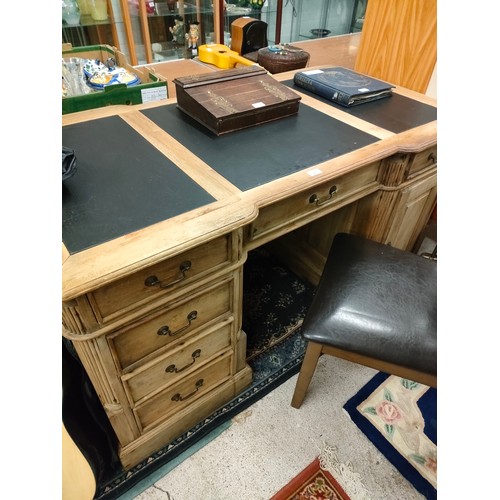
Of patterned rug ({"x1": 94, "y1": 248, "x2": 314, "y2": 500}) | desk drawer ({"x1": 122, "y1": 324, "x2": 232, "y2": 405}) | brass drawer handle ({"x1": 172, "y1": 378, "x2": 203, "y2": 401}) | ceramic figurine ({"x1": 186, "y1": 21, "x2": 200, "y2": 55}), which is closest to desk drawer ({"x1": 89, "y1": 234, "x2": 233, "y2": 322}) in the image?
desk drawer ({"x1": 122, "y1": 324, "x2": 232, "y2": 405})

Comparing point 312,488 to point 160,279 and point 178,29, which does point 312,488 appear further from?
point 178,29

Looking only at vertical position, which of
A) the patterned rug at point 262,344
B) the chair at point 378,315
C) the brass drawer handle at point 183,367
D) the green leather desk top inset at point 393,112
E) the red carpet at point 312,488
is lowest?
the red carpet at point 312,488

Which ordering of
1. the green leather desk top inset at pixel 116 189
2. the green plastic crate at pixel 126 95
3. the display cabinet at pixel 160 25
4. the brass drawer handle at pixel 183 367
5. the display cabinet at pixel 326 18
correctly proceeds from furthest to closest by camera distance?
1. the display cabinet at pixel 326 18
2. the display cabinet at pixel 160 25
3. the green plastic crate at pixel 126 95
4. the brass drawer handle at pixel 183 367
5. the green leather desk top inset at pixel 116 189

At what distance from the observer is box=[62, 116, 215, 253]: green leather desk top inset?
747 mm

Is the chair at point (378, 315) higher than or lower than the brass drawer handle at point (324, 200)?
lower

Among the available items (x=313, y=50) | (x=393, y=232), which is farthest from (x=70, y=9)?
(x=393, y=232)

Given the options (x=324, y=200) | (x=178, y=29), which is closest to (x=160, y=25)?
(x=178, y=29)

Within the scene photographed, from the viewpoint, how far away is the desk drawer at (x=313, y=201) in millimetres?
987

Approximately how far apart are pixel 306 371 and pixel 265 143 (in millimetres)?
736

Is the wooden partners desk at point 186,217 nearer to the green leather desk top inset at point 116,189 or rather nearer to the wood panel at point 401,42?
the green leather desk top inset at point 116,189

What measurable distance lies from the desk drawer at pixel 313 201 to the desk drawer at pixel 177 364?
334mm

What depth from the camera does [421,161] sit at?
1.31 m

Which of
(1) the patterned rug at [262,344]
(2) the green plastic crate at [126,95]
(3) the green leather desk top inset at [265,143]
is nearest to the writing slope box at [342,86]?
(3) the green leather desk top inset at [265,143]

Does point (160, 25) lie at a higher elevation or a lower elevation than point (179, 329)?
higher
